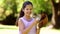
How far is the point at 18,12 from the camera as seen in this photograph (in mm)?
3521

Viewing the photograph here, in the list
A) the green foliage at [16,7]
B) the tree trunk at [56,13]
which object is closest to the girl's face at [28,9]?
the green foliage at [16,7]

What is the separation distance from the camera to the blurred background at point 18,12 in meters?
3.46

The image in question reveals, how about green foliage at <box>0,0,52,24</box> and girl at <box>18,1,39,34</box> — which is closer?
girl at <box>18,1,39,34</box>

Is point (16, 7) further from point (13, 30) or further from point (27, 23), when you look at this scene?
point (27, 23)

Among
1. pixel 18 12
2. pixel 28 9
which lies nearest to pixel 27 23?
pixel 28 9

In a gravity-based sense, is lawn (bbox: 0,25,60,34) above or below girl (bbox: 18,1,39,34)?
below

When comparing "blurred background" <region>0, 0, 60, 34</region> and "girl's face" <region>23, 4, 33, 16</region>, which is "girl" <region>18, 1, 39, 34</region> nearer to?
"girl's face" <region>23, 4, 33, 16</region>

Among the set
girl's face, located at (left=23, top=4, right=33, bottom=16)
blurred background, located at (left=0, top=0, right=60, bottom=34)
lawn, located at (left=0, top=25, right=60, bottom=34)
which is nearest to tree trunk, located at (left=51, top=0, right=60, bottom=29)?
blurred background, located at (left=0, top=0, right=60, bottom=34)

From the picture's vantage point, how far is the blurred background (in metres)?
3.46

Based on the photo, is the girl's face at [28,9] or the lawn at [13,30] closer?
the girl's face at [28,9]

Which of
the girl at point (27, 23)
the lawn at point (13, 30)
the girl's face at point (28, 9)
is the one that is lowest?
the lawn at point (13, 30)

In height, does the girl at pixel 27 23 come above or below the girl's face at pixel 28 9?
below

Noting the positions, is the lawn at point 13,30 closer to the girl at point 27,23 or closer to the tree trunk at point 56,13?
the tree trunk at point 56,13

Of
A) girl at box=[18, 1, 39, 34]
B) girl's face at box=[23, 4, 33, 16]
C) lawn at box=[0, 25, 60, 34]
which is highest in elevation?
girl's face at box=[23, 4, 33, 16]
